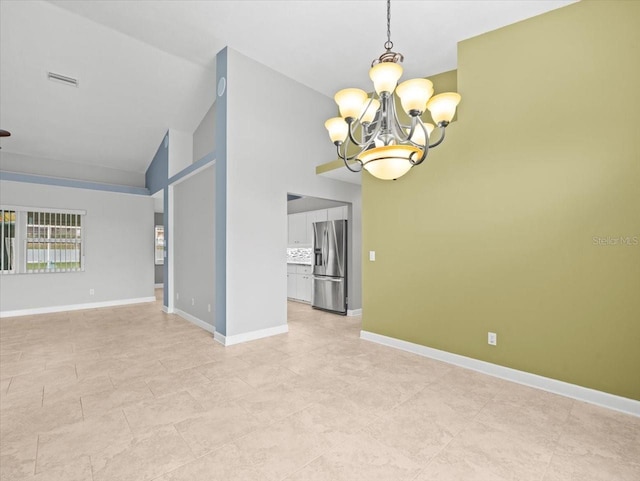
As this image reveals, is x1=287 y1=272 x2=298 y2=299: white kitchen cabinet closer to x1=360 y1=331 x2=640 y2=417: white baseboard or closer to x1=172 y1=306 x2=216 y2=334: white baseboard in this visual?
x1=172 y1=306 x2=216 y2=334: white baseboard

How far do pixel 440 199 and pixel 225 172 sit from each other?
2659mm

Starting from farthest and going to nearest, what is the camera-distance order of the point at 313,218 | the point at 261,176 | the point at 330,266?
1. the point at 313,218
2. the point at 330,266
3. the point at 261,176

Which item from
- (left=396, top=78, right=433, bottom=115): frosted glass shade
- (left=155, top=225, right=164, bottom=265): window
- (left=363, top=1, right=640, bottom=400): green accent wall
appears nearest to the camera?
(left=396, top=78, right=433, bottom=115): frosted glass shade

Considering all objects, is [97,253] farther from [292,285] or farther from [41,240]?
[292,285]

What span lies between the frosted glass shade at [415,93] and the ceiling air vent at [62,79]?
17.1ft

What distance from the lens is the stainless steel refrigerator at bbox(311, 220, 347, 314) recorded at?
5793 millimetres

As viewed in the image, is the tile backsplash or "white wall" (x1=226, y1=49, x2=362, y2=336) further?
the tile backsplash

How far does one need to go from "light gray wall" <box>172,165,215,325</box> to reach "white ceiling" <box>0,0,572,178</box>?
1.46 metres

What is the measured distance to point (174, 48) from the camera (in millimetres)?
4199

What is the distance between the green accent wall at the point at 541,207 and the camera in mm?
2547

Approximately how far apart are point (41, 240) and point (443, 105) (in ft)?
24.4

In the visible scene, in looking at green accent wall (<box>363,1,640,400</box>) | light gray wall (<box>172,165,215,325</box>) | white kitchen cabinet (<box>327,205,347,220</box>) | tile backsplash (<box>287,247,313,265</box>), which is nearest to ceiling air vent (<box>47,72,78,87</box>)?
light gray wall (<box>172,165,215,325</box>)

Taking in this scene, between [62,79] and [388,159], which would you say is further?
[62,79]

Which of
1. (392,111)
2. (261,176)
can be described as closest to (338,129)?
(392,111)
